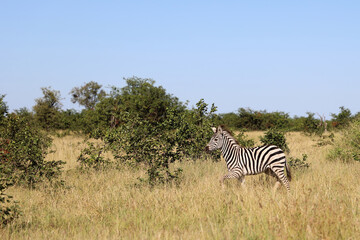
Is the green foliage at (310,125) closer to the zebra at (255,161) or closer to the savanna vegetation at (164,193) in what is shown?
the savanna vegetation at (164,193)

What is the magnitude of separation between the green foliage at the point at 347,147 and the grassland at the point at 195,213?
13.6ft

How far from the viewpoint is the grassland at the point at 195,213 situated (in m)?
4.98

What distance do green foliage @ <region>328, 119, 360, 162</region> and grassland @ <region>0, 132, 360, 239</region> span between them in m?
4.13

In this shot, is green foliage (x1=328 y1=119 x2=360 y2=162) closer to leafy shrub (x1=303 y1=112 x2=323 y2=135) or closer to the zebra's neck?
the zebra's neck

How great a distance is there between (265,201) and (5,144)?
926 cm

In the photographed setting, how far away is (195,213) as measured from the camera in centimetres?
623

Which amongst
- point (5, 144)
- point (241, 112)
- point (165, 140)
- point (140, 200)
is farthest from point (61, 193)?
point (241, 112)

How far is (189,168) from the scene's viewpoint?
1116 centimetres

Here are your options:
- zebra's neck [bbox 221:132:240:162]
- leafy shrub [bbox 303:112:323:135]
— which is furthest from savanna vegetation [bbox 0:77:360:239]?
leafy shrub [bbox 303:112:323:135]

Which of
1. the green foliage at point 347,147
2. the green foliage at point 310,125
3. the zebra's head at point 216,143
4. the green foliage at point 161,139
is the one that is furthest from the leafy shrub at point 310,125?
the zebra's head at point 216,143

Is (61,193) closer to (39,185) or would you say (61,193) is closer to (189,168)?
(39,185)

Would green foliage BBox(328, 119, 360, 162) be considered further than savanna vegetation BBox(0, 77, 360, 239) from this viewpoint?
Yes

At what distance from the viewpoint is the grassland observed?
4.98 m

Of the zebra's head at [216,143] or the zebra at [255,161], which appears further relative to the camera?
the zebra's head at [216,143]
